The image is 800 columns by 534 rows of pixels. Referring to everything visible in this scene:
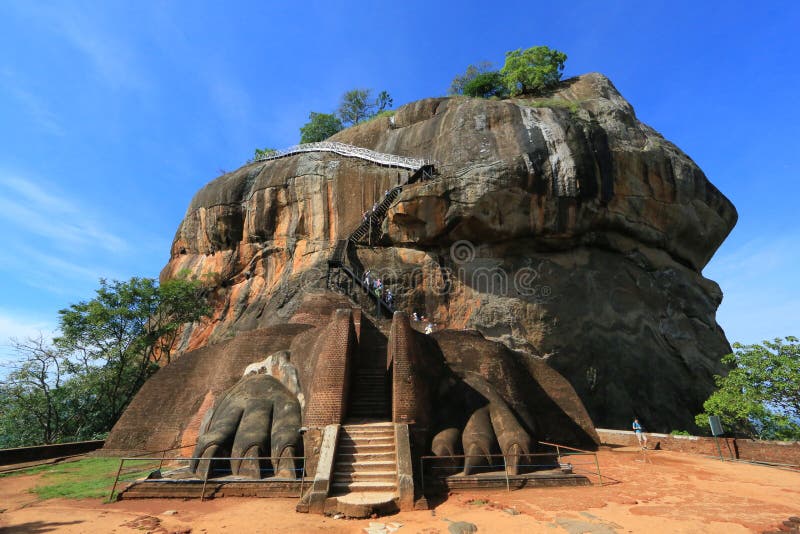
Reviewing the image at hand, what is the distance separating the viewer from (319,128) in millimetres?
46375

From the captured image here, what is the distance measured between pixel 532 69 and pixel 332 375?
97.4 feet

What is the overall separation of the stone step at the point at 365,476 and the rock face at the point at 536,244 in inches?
497

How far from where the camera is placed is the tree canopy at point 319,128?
152 ft

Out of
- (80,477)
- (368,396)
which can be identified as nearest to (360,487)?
(368,396)

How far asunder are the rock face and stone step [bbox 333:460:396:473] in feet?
40.7

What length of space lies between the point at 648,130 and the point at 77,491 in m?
32.5

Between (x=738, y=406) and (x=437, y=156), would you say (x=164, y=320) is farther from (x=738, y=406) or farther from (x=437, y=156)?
(x=738, y=406)

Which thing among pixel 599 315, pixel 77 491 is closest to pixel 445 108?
pixel 599 315

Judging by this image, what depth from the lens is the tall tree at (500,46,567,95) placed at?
101 feet

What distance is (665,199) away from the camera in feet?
80.9

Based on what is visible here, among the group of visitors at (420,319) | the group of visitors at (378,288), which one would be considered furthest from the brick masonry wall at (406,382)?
the group of visitors at (420,319)

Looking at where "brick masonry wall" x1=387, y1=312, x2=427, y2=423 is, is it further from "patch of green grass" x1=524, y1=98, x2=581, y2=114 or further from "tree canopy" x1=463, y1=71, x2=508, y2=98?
"tree canopy" x1=463, y1=71, x2=508, y2=98

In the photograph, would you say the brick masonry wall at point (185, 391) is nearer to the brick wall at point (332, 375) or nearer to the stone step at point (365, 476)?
the brick wall at point (332, 375)

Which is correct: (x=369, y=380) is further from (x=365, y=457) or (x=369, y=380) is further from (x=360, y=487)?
(x=360, y=487)
